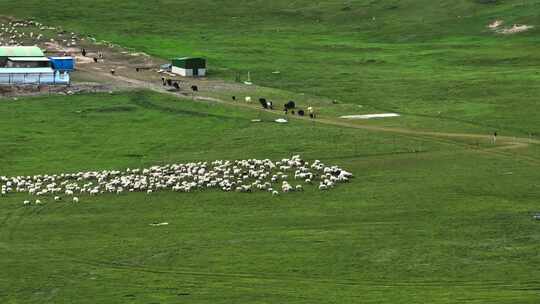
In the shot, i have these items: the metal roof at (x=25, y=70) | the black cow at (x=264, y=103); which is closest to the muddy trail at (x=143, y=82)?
the black cow at (x=264, y=103)

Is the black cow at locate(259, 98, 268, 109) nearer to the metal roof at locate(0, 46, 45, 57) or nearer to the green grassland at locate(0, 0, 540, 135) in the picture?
the green grassland at locate(0, 0, 540, 135)

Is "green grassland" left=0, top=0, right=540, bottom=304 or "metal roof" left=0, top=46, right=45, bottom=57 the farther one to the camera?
"metal roof" left=0, top=46, right=45, bottom=57

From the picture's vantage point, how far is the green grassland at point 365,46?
11288cm

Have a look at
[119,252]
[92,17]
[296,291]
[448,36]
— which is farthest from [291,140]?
[92,17]

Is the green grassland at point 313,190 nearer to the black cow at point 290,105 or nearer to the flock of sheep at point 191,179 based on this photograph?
the flock of sheep at point 191,179

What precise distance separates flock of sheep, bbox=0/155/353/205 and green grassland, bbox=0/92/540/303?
158 cm

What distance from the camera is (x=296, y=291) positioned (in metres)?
57.0

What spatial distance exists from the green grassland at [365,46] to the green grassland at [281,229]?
51.2 feet

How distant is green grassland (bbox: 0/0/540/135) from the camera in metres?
113

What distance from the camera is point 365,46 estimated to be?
154 meters

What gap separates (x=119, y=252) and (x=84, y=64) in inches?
3086

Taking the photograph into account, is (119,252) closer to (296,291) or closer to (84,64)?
(296,291)

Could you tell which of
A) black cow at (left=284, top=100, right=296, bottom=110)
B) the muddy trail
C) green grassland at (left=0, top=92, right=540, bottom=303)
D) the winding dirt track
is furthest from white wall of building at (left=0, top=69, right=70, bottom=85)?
black cow at (left=284, top=100, right=296, bottom=110)

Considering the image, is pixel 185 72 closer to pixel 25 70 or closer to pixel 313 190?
pixel 25 70
